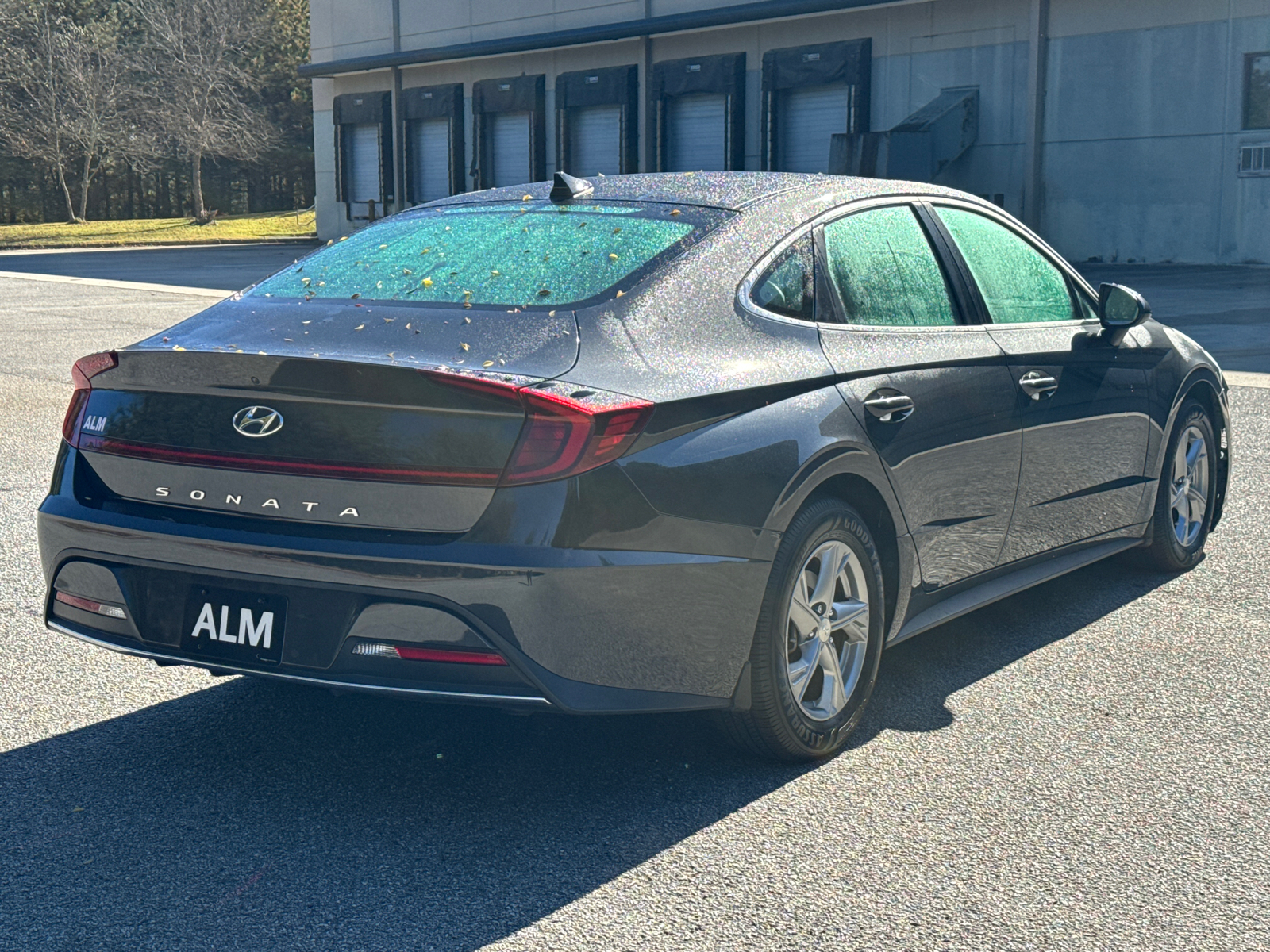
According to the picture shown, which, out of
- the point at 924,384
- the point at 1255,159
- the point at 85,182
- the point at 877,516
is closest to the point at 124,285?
the point at 1255,159

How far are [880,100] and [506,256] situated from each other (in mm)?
28038

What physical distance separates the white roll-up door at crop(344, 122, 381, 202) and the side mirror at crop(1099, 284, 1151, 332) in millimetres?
39417

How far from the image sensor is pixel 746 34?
108 feet

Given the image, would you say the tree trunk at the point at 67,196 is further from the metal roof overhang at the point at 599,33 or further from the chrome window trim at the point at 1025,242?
the chrome window trim at the point at 1025,242

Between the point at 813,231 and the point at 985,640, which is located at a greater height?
the point at 813,231

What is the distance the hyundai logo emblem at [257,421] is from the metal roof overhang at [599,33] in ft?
92.5

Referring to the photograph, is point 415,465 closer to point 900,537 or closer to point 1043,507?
point 900,537

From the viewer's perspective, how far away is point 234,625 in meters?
3.55

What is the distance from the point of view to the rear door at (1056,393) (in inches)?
194

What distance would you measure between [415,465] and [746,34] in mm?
31134

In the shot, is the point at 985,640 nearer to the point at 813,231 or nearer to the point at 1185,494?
the point at 1185,494

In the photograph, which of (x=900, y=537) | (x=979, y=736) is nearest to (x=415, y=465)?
(x=900, y=537)

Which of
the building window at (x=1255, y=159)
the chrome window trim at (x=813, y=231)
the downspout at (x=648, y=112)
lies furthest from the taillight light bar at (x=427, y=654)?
the downspout at (x=648, y=112)

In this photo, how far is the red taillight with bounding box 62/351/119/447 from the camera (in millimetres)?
3865
